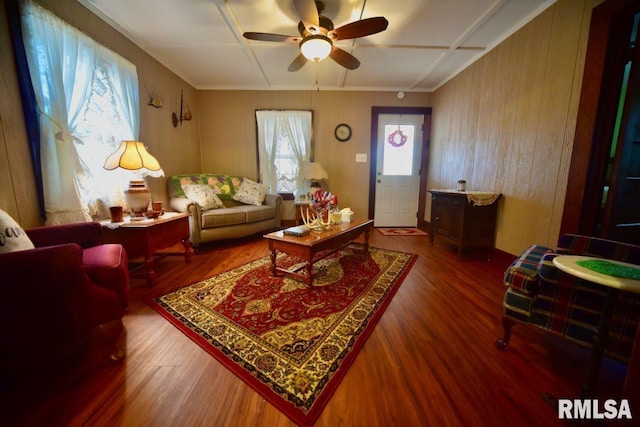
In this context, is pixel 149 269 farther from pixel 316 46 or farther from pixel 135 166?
pixel 316 46

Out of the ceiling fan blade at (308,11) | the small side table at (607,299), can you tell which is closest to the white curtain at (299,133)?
the ceiling fan blade at (308,11)

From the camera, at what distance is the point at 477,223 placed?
8.43 feet

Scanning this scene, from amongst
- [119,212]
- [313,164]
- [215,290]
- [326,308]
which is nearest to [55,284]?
[215,290]

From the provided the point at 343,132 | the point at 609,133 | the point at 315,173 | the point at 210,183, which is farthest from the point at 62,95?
the point at 609,133

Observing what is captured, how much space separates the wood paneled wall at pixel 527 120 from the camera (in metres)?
1.82

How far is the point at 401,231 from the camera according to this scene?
391 centimetres

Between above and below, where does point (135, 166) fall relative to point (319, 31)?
below

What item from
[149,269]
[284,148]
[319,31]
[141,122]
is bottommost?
[149,269]

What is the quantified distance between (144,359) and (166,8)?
9.10ft

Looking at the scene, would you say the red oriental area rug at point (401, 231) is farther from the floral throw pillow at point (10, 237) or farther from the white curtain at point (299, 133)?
the floral throw pillow at point (10, 237)

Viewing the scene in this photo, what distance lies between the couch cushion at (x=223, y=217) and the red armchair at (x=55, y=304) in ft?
4.24

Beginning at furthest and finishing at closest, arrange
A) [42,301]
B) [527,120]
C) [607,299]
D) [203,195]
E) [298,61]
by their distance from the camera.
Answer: [203,195] → [298,61] → [527,120] → [42,301] → [607,299]

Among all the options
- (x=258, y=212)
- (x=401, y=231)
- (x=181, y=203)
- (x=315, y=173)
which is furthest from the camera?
(x=401, y=231)

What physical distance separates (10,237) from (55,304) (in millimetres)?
411
